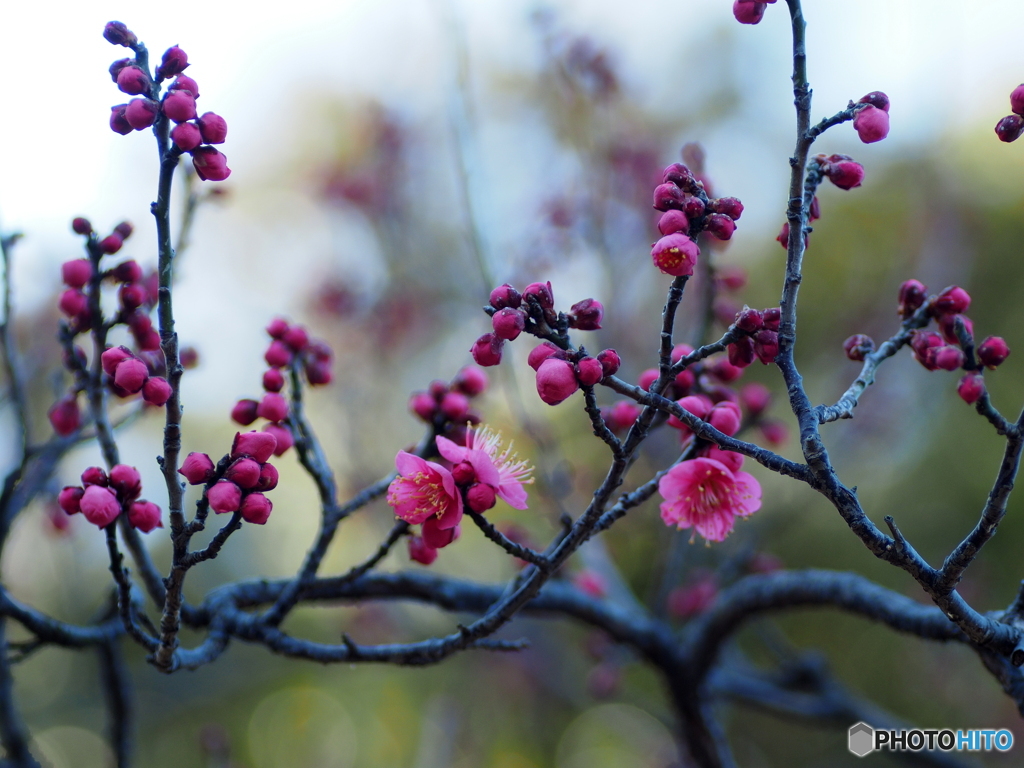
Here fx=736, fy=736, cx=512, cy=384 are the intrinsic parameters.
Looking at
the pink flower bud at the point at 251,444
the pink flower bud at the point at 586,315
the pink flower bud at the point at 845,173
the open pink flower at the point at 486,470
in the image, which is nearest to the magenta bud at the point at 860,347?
the pink flower bud at the point at 845,173

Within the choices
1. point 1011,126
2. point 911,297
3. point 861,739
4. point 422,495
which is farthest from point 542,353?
point 861,739

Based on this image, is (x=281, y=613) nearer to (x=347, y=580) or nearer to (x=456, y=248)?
(x=347, y=580)

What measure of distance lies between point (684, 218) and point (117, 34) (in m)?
0.91

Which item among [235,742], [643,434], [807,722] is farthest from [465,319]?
[235,742]

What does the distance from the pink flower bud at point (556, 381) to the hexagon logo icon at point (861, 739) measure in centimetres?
201

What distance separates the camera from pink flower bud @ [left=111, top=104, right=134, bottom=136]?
3.69ft

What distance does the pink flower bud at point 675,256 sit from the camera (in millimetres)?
1061

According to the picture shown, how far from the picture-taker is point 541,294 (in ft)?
3.60

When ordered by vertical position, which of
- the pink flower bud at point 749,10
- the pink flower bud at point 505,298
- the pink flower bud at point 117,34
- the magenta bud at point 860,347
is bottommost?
the pink flower bud at point 505,298

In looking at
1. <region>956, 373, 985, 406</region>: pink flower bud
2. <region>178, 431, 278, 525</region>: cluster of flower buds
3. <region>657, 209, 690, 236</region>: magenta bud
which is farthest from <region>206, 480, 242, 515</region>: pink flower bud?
<region>956, 373, 985, 406</region>: pink flower bud

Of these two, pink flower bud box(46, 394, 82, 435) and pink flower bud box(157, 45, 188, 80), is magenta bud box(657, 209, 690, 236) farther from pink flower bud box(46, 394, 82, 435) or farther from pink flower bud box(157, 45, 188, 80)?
pink flower bud box(46, 394, 82, 435)

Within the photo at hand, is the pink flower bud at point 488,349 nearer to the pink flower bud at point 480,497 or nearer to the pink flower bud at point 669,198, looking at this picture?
the pink flower bud at point 480,497

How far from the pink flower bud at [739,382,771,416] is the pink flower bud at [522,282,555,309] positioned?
121cm

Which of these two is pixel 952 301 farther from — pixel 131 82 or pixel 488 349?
pixel 131 82
